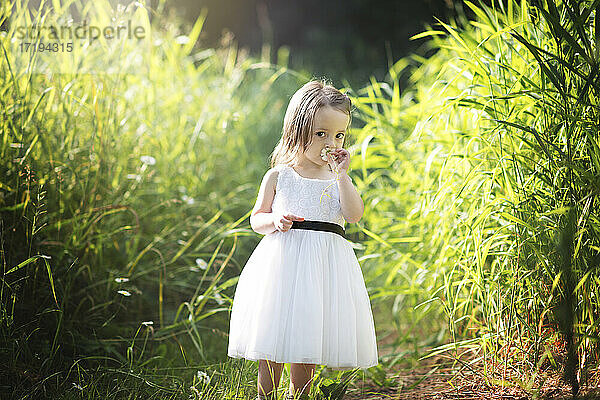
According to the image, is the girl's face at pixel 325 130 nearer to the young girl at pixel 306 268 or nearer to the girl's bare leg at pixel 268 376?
the young girl at pixel 306 268

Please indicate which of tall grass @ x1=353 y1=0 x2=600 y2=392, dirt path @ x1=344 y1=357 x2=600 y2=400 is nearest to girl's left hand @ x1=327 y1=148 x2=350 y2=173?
tall grass @ x1=353 y1=0 x2=600 y2=392

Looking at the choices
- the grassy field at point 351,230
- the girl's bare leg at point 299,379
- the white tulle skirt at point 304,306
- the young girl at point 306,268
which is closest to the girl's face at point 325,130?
the young girl at point 306,268

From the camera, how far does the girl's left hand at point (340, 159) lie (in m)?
1.47

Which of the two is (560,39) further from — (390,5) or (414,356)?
(390,5)

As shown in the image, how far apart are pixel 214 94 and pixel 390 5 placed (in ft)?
8.59

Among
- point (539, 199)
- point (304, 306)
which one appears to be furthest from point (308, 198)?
point (539, 199)

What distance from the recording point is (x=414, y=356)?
1931 millimetres

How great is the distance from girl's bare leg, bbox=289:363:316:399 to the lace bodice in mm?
388

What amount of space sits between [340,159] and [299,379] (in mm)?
Answer: 582

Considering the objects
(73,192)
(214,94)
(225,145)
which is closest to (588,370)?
(73,192)

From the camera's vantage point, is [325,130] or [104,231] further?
[104,231]

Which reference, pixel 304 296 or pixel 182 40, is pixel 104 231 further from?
pixel 182 40

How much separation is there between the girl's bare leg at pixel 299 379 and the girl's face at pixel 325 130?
0.54 metres

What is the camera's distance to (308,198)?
150 cm
